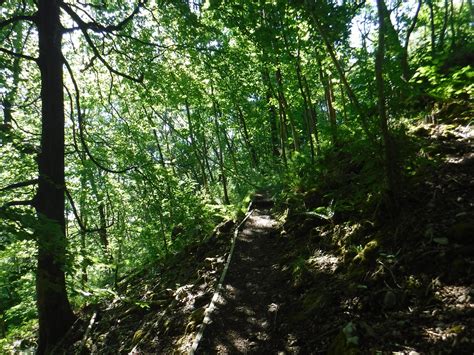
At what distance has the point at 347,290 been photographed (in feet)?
12.6

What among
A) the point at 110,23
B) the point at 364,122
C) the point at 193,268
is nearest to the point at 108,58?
the point at 110,23

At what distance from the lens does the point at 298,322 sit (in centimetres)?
411

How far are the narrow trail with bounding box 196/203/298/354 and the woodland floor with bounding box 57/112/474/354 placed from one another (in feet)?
0.07

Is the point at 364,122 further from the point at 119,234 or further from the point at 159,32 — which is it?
the point at 119,234

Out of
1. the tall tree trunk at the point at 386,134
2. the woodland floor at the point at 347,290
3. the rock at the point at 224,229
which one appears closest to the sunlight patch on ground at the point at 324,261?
the woodland floor at the point at 347,290

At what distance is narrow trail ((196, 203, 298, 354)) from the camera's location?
4.27 m

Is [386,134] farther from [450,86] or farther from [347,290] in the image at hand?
[450,86]

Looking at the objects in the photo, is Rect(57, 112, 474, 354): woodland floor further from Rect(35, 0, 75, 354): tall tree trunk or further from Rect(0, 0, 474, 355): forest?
Rect(35, 0, 75, 354): tall tree trunk

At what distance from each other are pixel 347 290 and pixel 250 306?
1914 mm

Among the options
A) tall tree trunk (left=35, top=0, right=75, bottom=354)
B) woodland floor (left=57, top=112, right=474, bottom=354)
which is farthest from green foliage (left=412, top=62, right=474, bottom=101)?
tall tree trunk (left=35, top=0, right=75, bottom=354)

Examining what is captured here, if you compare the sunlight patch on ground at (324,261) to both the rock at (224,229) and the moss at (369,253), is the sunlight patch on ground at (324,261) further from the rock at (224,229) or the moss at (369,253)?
the rock at (224,229)

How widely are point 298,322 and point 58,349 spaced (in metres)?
5.04

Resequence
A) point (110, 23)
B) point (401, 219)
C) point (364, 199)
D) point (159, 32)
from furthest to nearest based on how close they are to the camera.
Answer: point (159, 32) → point (110, 23) → point (364, 199) → point (401, 219)

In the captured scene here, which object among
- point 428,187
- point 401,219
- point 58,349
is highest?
point 428,187
